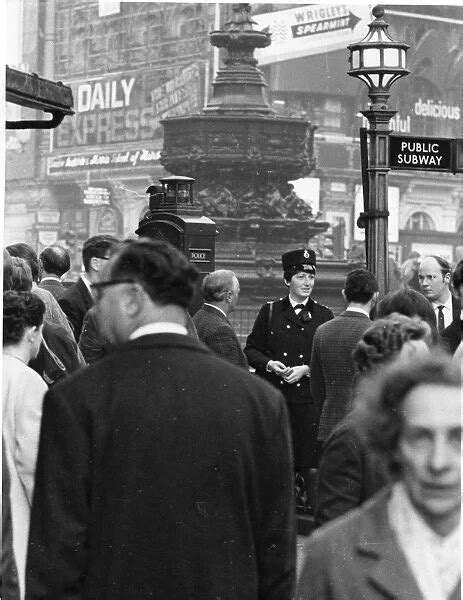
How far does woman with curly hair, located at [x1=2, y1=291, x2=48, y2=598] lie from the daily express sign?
121ft

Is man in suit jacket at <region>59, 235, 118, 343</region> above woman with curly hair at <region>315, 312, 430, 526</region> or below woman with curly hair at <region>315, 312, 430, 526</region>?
above

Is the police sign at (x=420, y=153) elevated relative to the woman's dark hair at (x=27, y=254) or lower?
elevated

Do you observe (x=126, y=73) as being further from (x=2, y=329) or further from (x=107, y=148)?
(x=2, y=329)

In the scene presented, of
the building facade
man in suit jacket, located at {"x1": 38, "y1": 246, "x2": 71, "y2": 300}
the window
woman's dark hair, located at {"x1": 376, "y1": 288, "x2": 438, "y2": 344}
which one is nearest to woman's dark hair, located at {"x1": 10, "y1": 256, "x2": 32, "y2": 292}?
woman's dark hair, located at {"x1": 376, "y1": 288, "x2": 438, "y2": 344}

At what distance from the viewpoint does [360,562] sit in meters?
2.33

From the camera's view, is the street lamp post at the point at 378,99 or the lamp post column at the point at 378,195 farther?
the street lamp post at the point at 378,99

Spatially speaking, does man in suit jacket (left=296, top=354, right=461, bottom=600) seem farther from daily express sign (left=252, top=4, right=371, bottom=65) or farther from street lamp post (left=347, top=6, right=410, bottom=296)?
daily express sign (left=252, top=4, right=371, bottom=65)

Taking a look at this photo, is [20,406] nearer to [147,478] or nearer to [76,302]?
[147,478]

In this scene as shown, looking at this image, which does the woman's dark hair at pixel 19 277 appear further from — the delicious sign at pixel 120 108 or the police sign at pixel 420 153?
the delicious sign at pixel 120 108

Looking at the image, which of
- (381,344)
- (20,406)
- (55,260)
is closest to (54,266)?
(55,260)

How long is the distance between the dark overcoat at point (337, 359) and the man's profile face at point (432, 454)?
3.97m

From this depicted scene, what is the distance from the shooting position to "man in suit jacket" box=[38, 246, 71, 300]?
25.0 ft

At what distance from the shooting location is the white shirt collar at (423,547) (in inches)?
88.8

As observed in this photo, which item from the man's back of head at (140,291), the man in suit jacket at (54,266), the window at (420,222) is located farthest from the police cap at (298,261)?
the window at (420,222)
